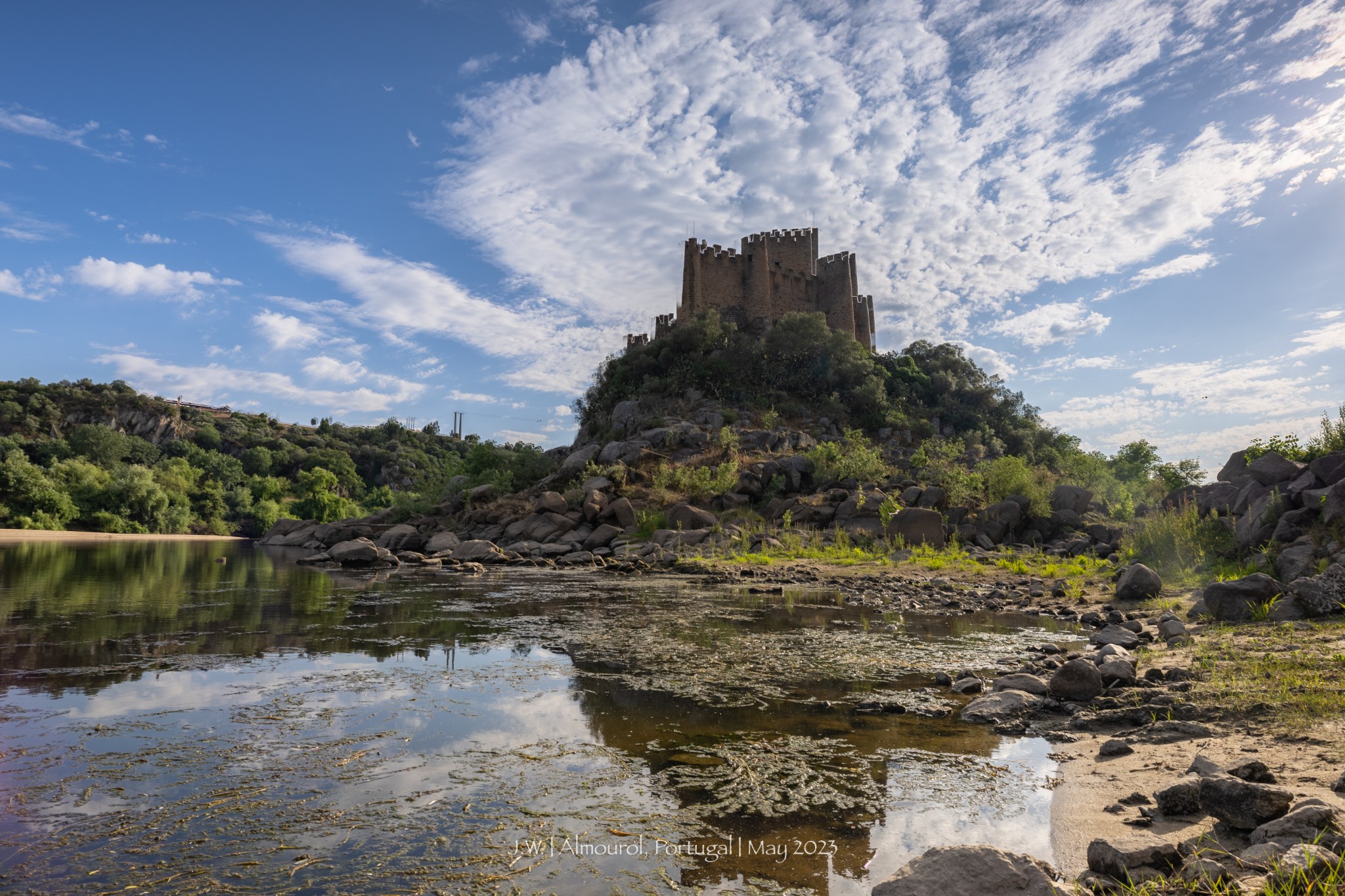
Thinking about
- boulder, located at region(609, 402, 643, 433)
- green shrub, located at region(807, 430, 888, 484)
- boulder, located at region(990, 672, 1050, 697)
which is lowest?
boulder, located at region(990, 672, 1050, 697)

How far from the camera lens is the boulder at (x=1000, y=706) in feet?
18.1

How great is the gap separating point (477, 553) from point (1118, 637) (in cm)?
2168

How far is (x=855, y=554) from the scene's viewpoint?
20859 mm

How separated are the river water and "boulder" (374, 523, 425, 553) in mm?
19655

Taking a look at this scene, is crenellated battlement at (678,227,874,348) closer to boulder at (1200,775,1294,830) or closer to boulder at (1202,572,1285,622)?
boulder at (1202,572,1285,622)

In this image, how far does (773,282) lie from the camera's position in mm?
54469

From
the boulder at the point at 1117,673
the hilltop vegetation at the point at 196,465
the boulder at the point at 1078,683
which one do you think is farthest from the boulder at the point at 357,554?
the boulder at the point at 1117,673

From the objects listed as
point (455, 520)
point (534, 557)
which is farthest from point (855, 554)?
point (455, 520)

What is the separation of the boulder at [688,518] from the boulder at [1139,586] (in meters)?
16.6

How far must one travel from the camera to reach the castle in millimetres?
51875

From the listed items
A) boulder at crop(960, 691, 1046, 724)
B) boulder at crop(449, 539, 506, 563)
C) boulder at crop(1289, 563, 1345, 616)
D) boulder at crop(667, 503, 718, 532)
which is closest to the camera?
boulder at crop(960, 691, 1046, 724)

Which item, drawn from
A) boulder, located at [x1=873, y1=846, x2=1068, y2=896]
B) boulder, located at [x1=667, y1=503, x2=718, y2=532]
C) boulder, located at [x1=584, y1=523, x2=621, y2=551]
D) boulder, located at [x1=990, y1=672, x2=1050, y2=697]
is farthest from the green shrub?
boulder, located at [x1=873, y1=846, x2=1068, y2=896]

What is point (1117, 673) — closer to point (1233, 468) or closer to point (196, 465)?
point (1233, 468)

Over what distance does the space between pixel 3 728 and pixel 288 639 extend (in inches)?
162
